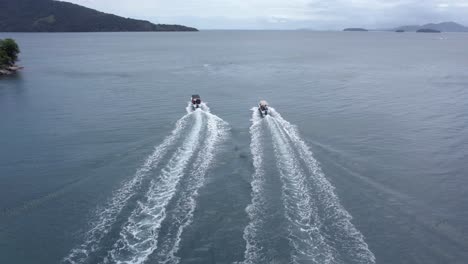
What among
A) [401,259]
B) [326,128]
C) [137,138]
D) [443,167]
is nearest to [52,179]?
[137,138]

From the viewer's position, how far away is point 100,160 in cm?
3603

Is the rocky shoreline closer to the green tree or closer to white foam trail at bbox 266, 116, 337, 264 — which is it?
the green tree

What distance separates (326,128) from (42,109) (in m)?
45.7

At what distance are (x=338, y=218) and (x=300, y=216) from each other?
2.87m

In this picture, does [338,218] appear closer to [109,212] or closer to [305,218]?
[305,218]

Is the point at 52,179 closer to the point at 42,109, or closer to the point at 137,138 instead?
the point at 137,138

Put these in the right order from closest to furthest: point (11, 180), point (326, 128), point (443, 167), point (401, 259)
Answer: point (401, 259) < point (11, 180) < point (443, 167) < point (326, 128)

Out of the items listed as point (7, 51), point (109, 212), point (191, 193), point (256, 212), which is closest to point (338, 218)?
point (256, 212)

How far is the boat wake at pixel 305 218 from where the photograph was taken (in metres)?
22.0

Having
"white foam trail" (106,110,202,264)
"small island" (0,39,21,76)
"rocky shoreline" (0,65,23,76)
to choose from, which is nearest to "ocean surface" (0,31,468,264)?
"white foam trail" (106,110,202,264)

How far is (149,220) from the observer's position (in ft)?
81.3

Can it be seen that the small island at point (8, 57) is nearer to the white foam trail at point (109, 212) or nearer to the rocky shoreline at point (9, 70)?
the rocky shoreline at point (9, 70)

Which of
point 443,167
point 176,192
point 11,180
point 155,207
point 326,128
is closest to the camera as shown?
point 155,207

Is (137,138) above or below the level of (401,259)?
above
